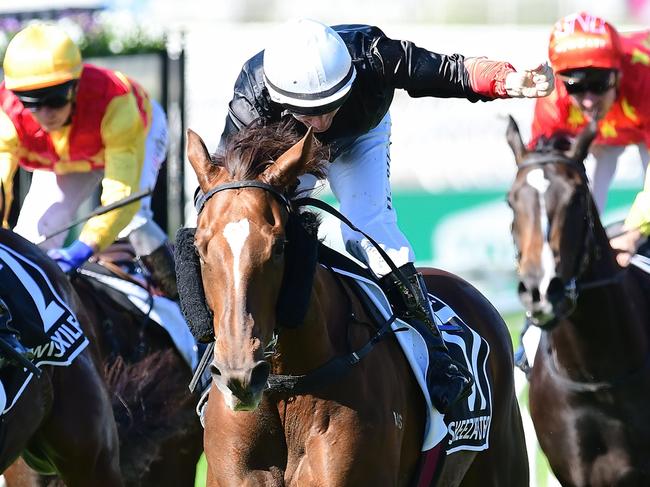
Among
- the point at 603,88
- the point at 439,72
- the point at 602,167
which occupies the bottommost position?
the point at 602,167

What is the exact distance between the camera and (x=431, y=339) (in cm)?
472

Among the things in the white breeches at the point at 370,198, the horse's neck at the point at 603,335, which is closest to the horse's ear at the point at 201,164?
the white breeches at the point at 370,198

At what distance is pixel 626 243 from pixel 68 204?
2.82m

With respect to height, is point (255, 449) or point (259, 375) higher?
point (259, 375)

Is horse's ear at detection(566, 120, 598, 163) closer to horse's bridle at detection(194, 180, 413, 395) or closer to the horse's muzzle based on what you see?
horse's bridle at detection(194, 180, 413, 395)

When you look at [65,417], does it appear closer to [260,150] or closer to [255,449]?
[255,449]

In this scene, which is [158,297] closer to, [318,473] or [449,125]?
[318,473]

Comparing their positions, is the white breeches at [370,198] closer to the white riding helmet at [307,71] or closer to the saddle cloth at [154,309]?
the white riding helmet at [307,71]

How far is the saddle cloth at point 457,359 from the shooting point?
176 inches

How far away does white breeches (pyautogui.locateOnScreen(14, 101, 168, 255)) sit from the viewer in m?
6.76

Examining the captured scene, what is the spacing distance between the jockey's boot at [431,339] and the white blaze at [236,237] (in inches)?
43.0

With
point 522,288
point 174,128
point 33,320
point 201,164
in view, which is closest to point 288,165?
point 201,164

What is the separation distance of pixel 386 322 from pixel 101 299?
2.72 meters

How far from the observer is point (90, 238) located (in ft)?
21.1
